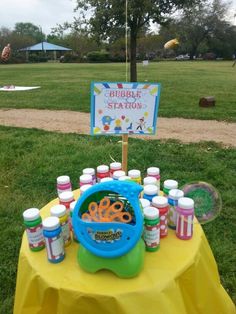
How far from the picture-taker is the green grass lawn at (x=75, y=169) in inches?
110

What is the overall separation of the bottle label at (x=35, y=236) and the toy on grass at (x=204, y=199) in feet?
2.91

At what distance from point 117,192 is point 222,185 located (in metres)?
2.92

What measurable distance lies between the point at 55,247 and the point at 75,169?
9.89ft

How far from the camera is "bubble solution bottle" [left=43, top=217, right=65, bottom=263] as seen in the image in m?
1.42

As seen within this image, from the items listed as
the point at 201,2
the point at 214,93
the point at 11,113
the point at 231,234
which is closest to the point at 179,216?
the point at 231,234

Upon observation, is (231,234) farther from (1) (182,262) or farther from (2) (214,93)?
(2) (214,93)

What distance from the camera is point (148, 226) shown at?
146 cm

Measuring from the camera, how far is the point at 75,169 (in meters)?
4.44

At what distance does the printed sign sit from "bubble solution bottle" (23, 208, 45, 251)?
0.86 meters

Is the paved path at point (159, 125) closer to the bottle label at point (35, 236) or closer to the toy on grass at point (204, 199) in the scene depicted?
the toy on grass at point (204, 199)

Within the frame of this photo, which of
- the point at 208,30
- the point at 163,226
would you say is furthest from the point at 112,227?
the point at 208,30

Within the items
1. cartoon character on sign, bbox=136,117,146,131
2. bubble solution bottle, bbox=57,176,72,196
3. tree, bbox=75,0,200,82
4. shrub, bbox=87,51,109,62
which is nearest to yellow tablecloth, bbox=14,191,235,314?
bubble solution bottle, bbox=57,176,72,196

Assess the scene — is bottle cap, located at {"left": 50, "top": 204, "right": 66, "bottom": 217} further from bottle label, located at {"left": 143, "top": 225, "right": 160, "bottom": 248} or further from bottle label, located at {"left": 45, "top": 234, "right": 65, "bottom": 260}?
bottle label, located at {"left": 143, "top": 225, "right": 160, "bottom": 248}

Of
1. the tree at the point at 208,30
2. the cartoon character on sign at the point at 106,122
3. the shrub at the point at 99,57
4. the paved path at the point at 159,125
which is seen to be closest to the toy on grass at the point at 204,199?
the cartoon character on sign at the point at 106,122
